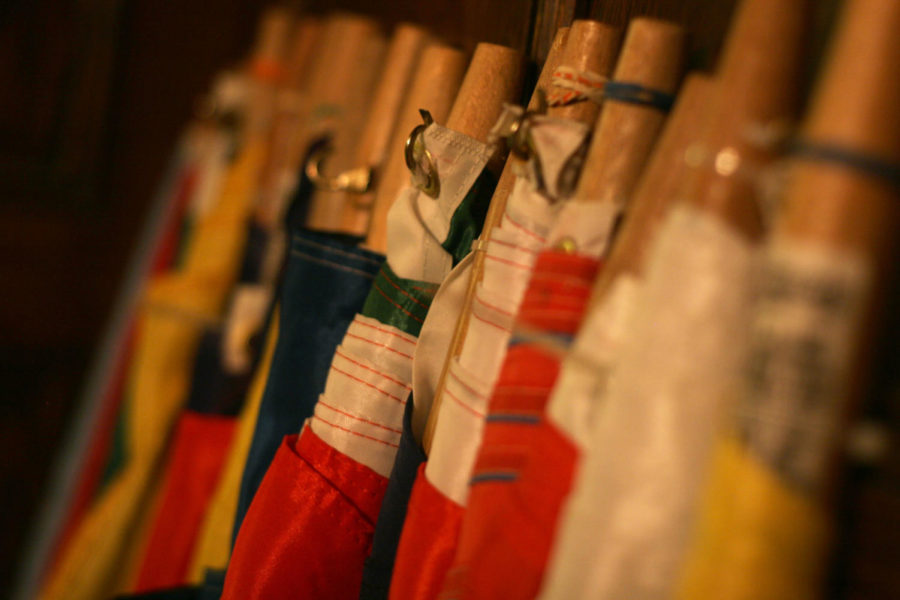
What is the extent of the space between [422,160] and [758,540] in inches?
11.2

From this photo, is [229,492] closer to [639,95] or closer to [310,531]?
[310,531]

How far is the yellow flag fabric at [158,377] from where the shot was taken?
0.82 m

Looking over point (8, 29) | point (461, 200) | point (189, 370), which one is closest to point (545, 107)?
point (461, 200)

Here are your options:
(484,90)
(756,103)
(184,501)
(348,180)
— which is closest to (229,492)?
(184,501)

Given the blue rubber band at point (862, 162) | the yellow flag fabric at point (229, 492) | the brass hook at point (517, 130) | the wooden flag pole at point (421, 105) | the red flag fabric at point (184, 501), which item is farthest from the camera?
the red flag fabric at point (184, 501)

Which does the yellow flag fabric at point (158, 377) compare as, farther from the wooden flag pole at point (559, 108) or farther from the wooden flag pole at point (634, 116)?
the wooden flag pole at point (634, 116)

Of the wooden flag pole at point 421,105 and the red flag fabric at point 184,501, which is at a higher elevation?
the wooden flag pole at point 421,105

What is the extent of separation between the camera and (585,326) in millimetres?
287

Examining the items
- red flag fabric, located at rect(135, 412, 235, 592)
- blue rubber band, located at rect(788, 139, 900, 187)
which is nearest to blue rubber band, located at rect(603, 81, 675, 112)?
blue rubber band, located at rect(788, 139, 900, 187)

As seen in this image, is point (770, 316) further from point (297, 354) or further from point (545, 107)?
point (297, 354)

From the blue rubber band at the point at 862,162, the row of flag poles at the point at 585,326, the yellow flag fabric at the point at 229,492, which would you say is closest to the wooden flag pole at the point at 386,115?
the row of flag poles at the point at 585,326

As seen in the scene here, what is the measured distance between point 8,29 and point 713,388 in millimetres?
1581

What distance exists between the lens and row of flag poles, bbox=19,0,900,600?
22 centimetres

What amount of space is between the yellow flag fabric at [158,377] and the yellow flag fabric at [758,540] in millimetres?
787
